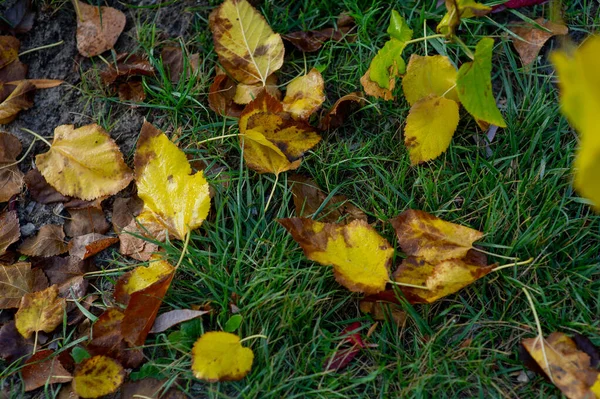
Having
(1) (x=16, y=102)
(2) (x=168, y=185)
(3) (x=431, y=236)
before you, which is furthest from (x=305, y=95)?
(1) (x=16, y=102)

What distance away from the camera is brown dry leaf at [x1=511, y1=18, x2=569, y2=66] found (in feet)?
6.43

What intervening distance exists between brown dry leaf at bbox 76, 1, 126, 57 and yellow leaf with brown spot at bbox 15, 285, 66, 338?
91cm

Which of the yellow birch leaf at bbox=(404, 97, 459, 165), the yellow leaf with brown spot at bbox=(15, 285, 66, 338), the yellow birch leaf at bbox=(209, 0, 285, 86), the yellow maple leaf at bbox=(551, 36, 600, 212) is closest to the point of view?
the yellow maple leaf at bbox=(551, 36, 600, 212)

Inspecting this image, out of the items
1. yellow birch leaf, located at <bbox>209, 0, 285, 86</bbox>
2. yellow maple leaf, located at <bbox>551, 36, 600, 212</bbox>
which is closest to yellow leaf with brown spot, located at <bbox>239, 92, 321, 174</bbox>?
yellow birch leaf, located at <bbox>209, 0, 285, 86</bbox>

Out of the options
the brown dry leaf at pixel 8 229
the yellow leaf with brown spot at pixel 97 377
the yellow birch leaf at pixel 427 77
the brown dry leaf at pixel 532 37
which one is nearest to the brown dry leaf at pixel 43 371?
the yellow leaf with brown spot at pixel 97 377

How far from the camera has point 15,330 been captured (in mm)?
1669

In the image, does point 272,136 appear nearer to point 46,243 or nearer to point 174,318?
point 174,318

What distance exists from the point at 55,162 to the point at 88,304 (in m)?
0.50

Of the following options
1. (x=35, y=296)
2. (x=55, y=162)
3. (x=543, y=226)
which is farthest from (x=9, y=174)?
(x=543, y=226)

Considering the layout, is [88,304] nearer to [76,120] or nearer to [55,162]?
[55,162]

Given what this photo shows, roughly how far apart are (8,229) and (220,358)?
2.74 feet

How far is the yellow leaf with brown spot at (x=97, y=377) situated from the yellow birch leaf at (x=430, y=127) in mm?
1068

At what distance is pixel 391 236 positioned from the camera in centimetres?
173

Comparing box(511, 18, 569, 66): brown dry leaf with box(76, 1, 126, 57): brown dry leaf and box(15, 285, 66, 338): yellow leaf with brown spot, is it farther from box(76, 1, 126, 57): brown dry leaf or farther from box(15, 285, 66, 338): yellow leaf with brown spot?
box(15, 285, 66, 338): yellow leaf with brown spot
